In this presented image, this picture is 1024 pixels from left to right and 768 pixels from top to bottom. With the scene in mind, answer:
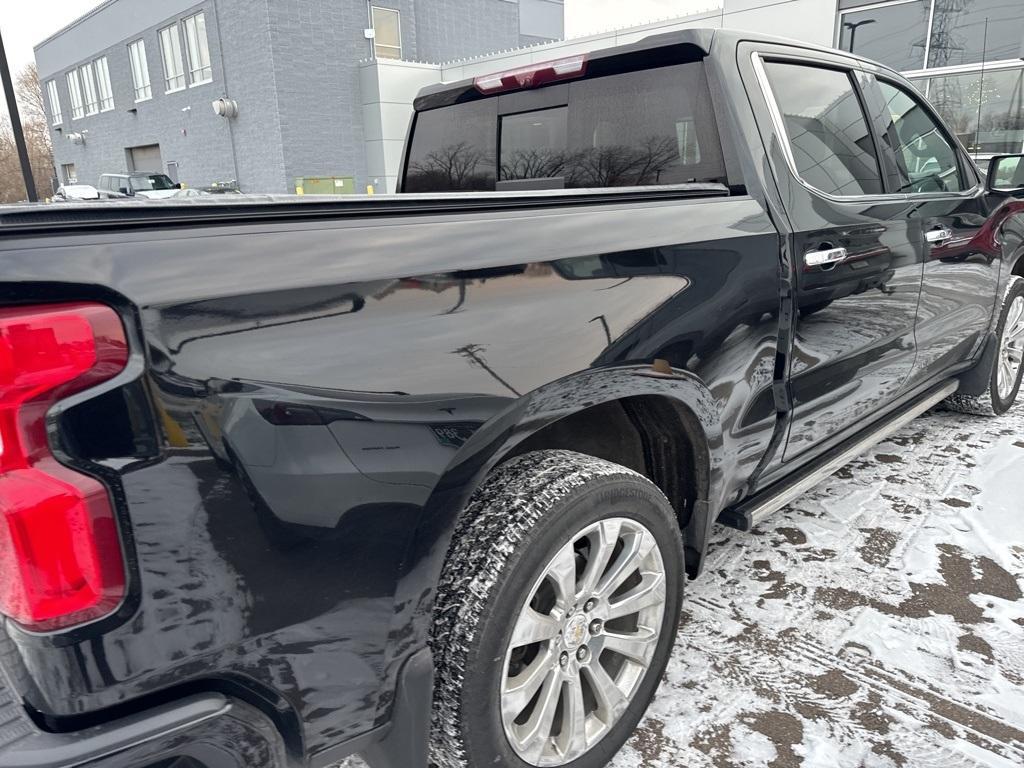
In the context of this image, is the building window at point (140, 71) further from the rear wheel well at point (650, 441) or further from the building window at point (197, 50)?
the rear wheel well at point (650, 441)

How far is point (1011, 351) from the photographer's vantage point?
447 cm

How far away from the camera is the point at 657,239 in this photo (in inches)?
72.8

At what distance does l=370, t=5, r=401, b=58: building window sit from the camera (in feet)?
80.3

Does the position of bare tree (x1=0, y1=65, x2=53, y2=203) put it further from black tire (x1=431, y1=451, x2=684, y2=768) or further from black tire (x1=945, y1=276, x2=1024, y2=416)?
black tire (x1=431, y1=451, x2=684, y2=768)

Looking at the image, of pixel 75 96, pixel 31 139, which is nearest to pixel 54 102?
pixel 75 96

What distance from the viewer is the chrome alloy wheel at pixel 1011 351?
4.31 m

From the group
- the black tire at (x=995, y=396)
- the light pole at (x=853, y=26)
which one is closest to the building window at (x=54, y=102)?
the light pole at (x=853, y=26)

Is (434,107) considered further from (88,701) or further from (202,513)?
(88,701)

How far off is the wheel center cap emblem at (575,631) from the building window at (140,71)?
34.0 m

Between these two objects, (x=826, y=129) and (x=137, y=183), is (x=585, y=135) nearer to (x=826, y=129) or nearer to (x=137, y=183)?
(x=826, y=129)

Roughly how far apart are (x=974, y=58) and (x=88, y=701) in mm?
13736

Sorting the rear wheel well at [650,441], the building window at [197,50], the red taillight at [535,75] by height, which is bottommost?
the rear wheel well at [650,441]

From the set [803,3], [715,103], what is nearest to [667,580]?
[715,103]

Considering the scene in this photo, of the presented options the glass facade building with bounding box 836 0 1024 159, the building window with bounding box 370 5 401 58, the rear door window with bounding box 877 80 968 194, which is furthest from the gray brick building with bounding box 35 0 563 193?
the rear door window with bounding box 877 80 968 194
